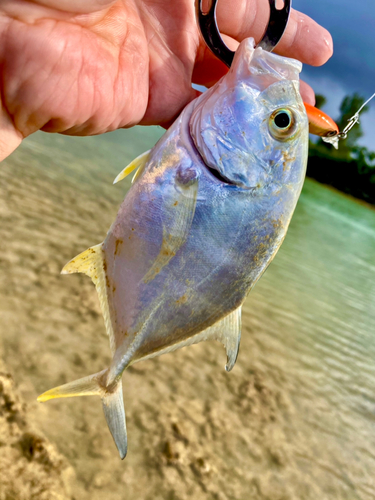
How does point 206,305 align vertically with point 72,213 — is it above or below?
above

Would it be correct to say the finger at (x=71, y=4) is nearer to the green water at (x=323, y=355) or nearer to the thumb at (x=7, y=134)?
the thumb at (x=7, y=134)

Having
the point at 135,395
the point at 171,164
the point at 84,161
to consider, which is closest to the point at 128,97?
the point at 171,164

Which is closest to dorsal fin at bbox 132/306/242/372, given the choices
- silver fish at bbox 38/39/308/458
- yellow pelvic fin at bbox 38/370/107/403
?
silver fish at bbox 38/39/308/458

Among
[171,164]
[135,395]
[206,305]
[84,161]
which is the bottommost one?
[84,161]

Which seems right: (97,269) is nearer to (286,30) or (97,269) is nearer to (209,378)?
(286,30)

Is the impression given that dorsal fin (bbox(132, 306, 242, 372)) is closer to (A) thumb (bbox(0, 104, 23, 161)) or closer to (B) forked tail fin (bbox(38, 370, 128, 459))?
(B) forked tail fin (bbox(38, 370, 128, 459))

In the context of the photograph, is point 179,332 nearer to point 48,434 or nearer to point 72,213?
point 48,434
